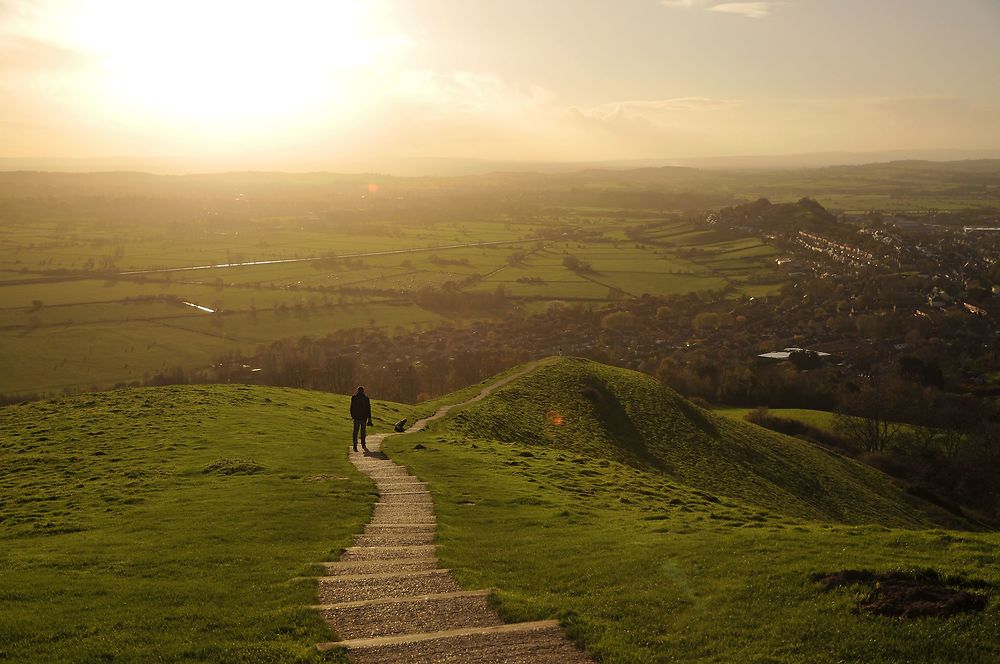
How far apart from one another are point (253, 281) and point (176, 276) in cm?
2339

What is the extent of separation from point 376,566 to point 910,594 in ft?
45.0

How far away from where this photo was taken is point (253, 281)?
188 metres

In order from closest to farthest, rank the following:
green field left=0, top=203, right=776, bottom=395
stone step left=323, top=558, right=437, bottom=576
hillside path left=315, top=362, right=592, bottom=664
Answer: hillside path left=315, top=362, right=592, bottom=664
stone step left=323, top=558, right=437, bottom=576
green field left=0, top=203, right=776, bottom=395

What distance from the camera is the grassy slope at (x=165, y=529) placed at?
14664mm

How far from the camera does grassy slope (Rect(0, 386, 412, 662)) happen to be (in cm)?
1466

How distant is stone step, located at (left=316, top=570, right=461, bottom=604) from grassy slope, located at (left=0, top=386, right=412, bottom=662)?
0.66 meters

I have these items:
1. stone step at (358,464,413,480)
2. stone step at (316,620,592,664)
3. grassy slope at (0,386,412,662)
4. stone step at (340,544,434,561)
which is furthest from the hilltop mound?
stone step at (316,620,592,664)

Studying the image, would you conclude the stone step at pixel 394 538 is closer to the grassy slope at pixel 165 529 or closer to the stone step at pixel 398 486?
the grassy slope at pixel 165 529

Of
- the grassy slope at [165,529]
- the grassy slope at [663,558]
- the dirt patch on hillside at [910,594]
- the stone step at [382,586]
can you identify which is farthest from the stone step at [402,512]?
the dirt patch on hillside at [910,594]

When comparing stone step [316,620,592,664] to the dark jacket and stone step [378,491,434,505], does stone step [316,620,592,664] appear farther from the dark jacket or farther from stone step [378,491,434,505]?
the dark jacket

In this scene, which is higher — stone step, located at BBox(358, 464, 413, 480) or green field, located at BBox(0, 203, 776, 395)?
stone step, located at BBox(358, 464, 413, 480)

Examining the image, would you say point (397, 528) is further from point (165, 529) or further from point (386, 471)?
point (386, 471)

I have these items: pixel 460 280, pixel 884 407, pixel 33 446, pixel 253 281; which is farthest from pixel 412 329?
pixel 33 446

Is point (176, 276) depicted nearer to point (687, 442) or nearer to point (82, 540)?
point (687, 442)
